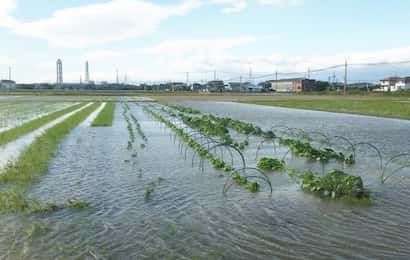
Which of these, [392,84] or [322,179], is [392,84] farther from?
[322,179]

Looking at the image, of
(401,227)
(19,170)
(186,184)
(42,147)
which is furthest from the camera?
(42,147)

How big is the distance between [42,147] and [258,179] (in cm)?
802

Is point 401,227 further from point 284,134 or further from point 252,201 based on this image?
point 284,134

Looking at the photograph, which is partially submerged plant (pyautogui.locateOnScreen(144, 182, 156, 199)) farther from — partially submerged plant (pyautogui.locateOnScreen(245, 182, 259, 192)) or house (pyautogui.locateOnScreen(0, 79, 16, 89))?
house (pyautogui.locateOnScreen(0, 79, 16, 89))

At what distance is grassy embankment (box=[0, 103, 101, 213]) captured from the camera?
769 centimetres

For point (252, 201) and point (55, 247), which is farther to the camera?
point (252, 201)

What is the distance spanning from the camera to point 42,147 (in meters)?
14.9

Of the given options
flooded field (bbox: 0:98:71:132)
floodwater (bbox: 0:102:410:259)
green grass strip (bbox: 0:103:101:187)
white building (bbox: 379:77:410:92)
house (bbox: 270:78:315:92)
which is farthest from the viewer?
house (bbox: 270:78:315:92)

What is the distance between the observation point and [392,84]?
124688 millimetres

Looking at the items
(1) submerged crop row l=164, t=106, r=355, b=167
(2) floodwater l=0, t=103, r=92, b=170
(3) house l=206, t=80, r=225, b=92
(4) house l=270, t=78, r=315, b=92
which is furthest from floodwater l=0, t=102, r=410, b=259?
(3) house l=206, t=80, r=225, b=92

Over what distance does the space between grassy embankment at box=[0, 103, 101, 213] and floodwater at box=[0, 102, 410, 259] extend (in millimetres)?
280

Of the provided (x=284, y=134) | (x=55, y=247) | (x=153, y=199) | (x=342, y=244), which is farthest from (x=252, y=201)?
(x=284, y=134)

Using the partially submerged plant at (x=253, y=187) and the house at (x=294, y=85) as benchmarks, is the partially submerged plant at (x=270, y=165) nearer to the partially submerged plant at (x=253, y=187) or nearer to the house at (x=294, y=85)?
the partially submerged plant at (x=253, y=187)

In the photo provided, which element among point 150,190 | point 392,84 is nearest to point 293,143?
point 150,190
